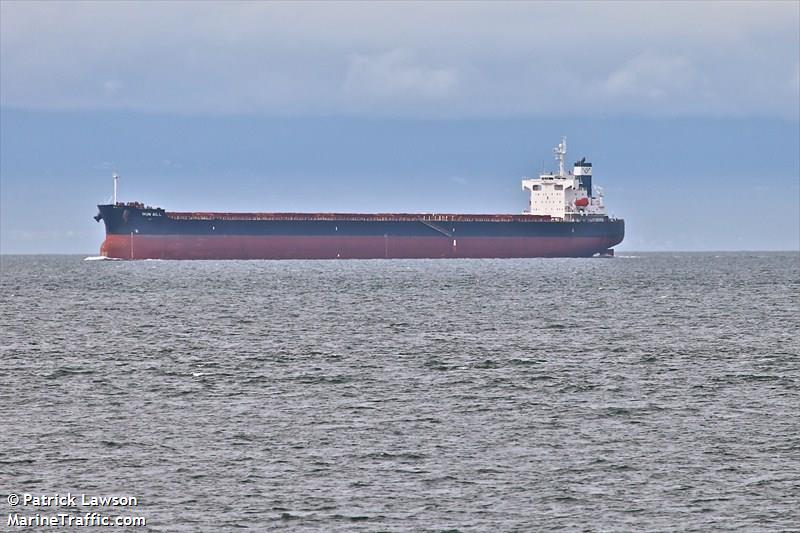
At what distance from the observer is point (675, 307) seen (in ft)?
217

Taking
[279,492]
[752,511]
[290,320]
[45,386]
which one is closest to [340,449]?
[279,492]

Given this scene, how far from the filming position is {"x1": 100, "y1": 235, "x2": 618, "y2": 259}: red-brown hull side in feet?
362

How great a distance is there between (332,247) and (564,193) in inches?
1169

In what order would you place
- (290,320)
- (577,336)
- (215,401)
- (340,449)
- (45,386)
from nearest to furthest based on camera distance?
(340,449) < (215,401) < (45,386) < (577,336) < (290,320)

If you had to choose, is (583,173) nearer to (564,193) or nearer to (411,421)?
(564,193)

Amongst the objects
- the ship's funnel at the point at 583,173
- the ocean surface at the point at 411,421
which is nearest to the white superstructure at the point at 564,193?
the ship's funnel at the point at 583,173

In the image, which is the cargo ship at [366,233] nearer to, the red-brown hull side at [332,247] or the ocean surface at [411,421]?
the red-brown hull side at [332,247]

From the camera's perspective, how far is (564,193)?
5157 inches

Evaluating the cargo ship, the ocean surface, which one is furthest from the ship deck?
the ocean surface

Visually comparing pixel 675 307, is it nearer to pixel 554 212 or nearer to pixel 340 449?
pixel 340 449

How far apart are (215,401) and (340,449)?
6858mm

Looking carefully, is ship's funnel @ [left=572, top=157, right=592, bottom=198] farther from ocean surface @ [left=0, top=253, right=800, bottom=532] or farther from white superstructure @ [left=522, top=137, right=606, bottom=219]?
ocean surface @ [left=0, top=253, right=800, bottom=532]

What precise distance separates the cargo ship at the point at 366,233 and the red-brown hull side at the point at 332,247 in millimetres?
90

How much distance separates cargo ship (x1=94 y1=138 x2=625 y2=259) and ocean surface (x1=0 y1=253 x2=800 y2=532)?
5278 cm
